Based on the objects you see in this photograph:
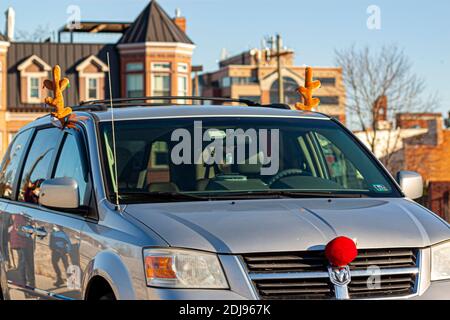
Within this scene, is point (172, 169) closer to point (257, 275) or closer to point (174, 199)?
point (174, 199)

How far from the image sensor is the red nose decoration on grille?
18.6ft

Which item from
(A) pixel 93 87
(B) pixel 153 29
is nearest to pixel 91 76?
(A) pixel 93 87

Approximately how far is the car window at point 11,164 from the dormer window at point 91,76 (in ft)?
179

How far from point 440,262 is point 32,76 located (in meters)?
59.3

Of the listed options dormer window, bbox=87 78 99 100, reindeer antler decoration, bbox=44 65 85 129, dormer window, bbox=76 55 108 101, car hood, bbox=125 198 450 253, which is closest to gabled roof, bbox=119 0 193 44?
dormer window, bbox=76 55 108 101

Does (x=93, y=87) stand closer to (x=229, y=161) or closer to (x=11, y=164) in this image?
(x=11, y=164)

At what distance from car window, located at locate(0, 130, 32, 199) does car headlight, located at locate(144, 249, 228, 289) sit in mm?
3446

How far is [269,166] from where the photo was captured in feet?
24.5

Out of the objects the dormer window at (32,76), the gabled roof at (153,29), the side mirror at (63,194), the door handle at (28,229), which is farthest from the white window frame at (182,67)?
the side mirror at (63,194)

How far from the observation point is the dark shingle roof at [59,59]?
6375 cm

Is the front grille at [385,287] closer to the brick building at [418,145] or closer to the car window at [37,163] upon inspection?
the car window at [37,163]

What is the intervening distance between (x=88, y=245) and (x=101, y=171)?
524 mm

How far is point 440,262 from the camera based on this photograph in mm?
6062
